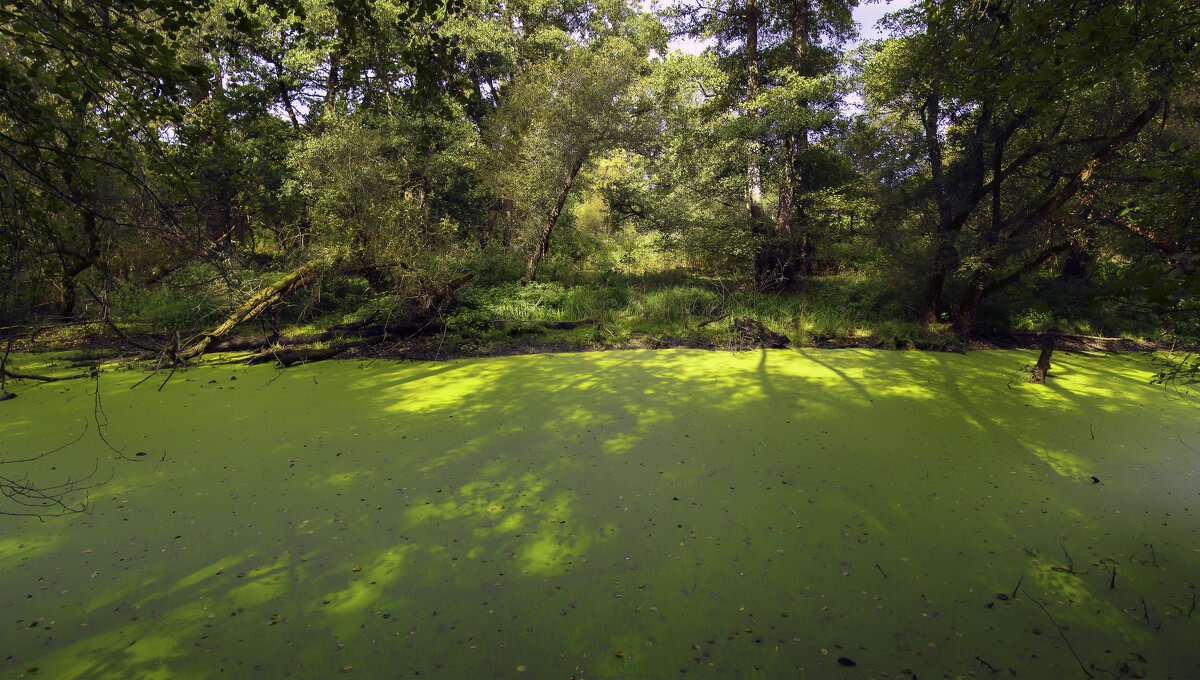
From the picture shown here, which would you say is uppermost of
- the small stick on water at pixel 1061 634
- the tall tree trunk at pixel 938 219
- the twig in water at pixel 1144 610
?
the tall tree trunk at pixel 938 219

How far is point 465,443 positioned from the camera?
3.26 meters

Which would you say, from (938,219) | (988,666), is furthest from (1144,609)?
(938,219)

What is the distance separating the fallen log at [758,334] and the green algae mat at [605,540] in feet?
8.23

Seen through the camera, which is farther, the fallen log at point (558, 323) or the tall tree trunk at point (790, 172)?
the tall tree trunk at point (790, 172)

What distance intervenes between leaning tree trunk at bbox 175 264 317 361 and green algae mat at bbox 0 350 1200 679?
1.22 metres

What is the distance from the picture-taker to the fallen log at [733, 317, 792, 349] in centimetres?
655

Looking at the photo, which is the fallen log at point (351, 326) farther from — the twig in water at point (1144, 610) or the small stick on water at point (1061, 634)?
the twig in water at point (1144, 610)

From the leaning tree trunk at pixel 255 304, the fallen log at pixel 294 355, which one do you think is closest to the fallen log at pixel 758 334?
the fallen log at pixel 294 355

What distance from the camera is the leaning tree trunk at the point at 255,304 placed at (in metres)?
5.21

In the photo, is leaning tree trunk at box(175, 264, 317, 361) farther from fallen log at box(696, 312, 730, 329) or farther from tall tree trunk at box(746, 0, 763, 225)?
tall tree trunk at box(746, 0, 763, 225)

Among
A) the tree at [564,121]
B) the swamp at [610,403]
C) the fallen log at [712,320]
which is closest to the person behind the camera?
the swamp at [610,403]

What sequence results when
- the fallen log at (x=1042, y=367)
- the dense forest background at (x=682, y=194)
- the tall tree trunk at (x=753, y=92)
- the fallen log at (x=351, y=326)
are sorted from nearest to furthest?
the fallen log at (x=1042, y=367) → the dense forest background at (x=682, y=194) → the fallen log at (x=351, y=326) → the tall tree trunk at (x=753, y=92)

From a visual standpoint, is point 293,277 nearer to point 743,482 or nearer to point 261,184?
point 743,482

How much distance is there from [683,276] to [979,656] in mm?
8538
